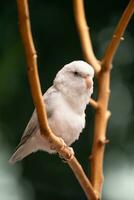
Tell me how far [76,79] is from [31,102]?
133 cm

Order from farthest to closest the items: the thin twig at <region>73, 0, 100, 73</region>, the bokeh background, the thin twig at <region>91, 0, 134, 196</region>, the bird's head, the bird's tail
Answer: the bokeh background < the bird's tail < the bird's head < the thin twig at <region>73, 0, 100, 73</region> < the thin twig at <region>91, 0, 134, 196</region>

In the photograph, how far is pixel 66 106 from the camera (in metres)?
1.69

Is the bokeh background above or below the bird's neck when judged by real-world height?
below

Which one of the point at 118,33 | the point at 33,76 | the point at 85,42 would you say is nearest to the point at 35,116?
the point at 85,42

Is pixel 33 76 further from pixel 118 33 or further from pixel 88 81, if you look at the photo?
pixel 88 81

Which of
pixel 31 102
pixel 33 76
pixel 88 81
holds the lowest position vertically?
pixel 31 102

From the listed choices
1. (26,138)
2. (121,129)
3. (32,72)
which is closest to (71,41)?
(121,129)

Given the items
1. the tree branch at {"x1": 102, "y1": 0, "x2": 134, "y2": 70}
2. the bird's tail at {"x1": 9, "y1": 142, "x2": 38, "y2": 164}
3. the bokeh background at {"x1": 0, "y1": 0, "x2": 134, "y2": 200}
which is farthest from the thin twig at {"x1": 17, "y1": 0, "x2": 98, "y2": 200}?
the bokeh background at {"x1": 0, "y1": 0, "x2": 134, "y2": 200}

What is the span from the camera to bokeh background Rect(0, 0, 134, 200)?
9.97 ft

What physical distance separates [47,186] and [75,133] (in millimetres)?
1479

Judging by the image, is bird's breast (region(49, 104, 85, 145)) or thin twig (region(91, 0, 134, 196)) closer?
thin twig (region(91, 0, 134, 196))

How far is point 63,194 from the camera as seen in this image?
3148mm

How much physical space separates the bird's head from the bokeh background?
1.24 metres

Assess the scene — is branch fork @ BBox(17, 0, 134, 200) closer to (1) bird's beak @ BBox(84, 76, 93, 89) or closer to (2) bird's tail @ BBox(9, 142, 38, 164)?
(1) bird's beak @ BBox(84, 76, 93, 89)
